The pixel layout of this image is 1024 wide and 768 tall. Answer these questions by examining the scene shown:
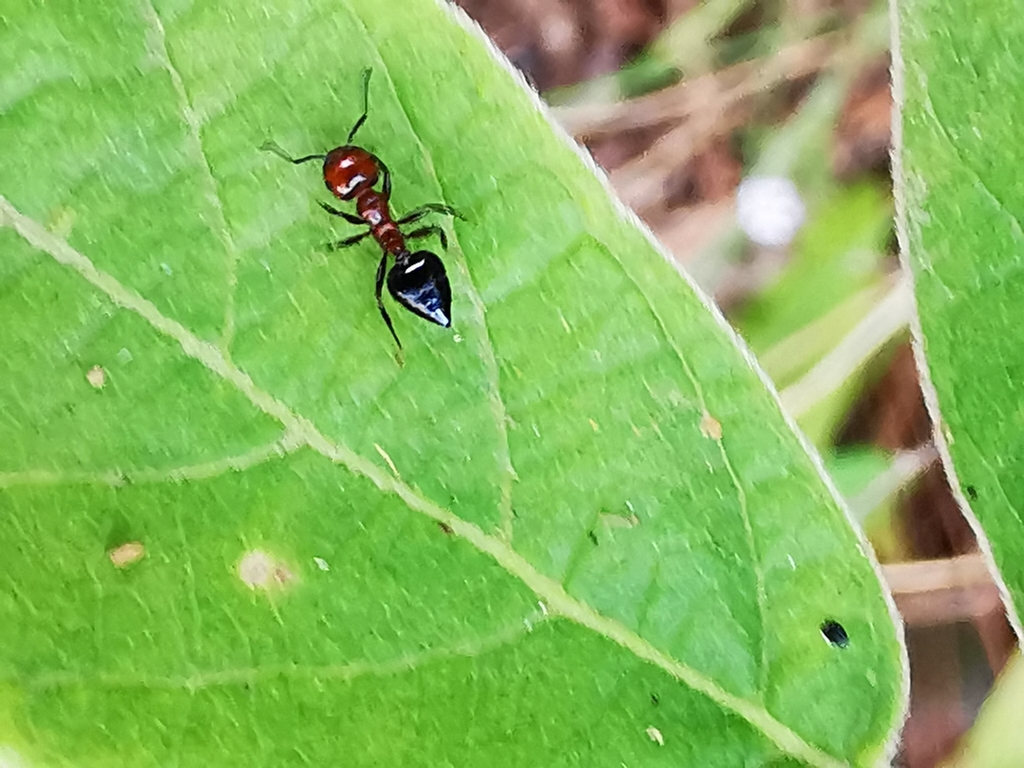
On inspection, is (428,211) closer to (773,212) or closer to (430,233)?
(430,233)

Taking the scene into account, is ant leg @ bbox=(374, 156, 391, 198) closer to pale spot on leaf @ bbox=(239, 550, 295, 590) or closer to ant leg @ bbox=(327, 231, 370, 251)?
ant leg @ bbox=(327, 231, 370, 251)

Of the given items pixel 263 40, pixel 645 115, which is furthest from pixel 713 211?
pixel 263 40

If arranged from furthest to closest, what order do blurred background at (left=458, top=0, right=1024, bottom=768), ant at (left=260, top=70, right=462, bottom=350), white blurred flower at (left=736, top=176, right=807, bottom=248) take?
white blurred flower at (left=736, top=176, right=807, bottom=248)
blurred background at (left=458, top=0, right=1024, bottom=768)
ant at (left=260, top=70, right=462, bottom=350)

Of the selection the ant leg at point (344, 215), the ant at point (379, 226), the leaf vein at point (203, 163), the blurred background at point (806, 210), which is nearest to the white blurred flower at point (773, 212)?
the blurred background at point (806, 210)

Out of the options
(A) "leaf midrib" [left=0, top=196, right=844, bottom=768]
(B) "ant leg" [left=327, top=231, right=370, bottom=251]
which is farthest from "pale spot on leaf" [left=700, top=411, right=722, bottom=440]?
(B) "ant leg" [left=327, top=231, right=370, bottom=251]

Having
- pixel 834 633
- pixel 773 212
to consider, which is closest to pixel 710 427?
pixel 834 633

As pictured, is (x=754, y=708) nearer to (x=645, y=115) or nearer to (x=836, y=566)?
(x=836, y=566)
